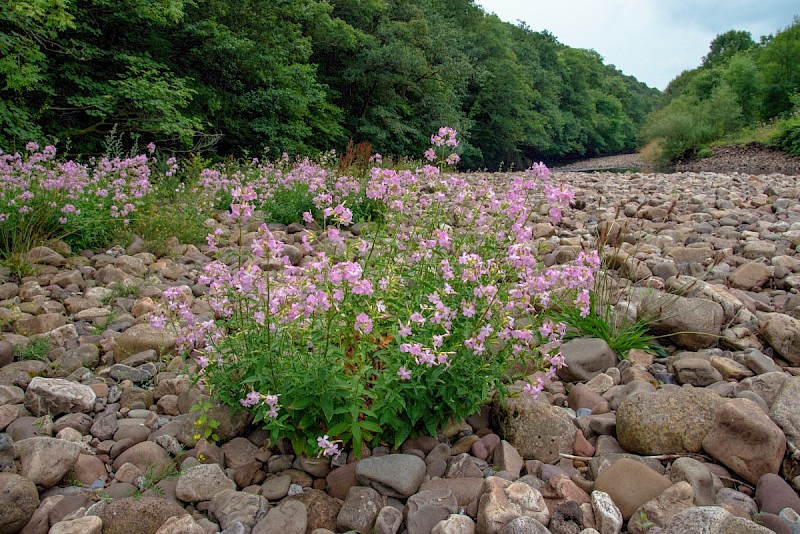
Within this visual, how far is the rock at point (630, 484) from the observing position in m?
2.16

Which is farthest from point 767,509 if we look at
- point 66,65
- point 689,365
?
point 66,65

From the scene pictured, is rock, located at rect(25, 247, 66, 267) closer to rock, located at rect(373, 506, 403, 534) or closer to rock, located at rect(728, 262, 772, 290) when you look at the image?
rock, located at rect(373, 506, 403, 534)

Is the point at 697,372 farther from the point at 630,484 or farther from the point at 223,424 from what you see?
the point at 223,424


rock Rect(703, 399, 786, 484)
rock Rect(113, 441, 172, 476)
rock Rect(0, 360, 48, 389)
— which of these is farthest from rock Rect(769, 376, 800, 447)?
rock Rect(0, 360, 48, 389)

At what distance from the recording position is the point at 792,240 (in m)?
5.89

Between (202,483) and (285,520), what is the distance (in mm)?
446

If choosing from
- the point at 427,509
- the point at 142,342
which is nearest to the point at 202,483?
the point at 427,509

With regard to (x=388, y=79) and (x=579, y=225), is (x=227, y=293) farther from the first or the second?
(x=388, y=79)

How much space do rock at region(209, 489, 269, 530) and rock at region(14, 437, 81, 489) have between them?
0.69m

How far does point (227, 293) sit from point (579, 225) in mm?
5692

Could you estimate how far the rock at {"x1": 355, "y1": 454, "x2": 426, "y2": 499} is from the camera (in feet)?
7.48

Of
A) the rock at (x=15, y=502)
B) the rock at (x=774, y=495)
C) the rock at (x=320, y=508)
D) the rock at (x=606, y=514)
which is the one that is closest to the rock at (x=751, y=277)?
the rock at (x=774, y=495)

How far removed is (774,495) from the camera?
2.19 metres

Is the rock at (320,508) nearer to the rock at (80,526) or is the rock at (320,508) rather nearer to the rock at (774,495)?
the rock at (80,526)
